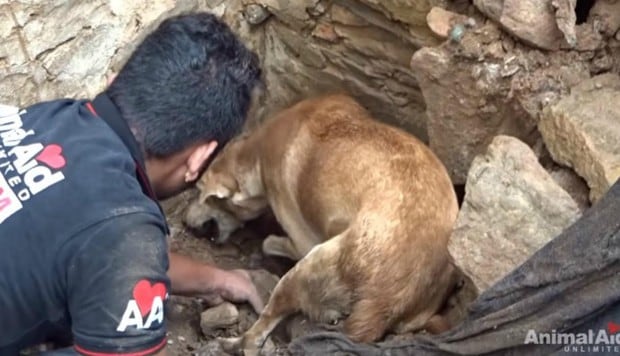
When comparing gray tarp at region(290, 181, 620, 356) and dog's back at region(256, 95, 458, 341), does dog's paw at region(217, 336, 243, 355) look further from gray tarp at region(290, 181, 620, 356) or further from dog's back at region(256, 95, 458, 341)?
gray tarp at region(290, 181, 620, 356)

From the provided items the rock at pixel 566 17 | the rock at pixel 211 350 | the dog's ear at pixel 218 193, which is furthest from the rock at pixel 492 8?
the rock at pixel 211 350

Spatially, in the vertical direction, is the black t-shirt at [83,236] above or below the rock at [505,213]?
above

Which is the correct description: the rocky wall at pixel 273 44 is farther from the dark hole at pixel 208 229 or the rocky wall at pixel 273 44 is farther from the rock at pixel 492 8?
the dark hole at pixel 208 229

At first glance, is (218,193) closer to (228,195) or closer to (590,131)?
(228,195)

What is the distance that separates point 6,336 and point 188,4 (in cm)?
217

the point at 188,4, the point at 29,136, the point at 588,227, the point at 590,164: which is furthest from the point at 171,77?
the point at 188,4

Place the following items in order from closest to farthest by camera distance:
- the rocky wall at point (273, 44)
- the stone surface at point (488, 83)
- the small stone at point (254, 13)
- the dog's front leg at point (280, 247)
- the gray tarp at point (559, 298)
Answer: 1. the gray tarp at point (559, 298)
2. the stone surface at point (488, 83)
3. the rocky wall at point (273, 44)
4. the dog's front leg at point (280, 247)
5. the small stone at point (254, 13)

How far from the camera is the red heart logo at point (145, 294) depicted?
2.50 meters

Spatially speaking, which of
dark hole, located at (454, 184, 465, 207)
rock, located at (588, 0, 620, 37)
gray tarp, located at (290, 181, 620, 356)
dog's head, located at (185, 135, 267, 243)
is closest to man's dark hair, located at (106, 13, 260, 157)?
gray tarp, located at (290, 181, 620, 356)

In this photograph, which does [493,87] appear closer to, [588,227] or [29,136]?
[588,227]

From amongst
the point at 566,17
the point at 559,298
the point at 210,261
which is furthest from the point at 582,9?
the point at 210,261

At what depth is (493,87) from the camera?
3904mm

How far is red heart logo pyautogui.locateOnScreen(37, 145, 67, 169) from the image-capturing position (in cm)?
261

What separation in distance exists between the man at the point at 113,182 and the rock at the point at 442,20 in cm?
130
